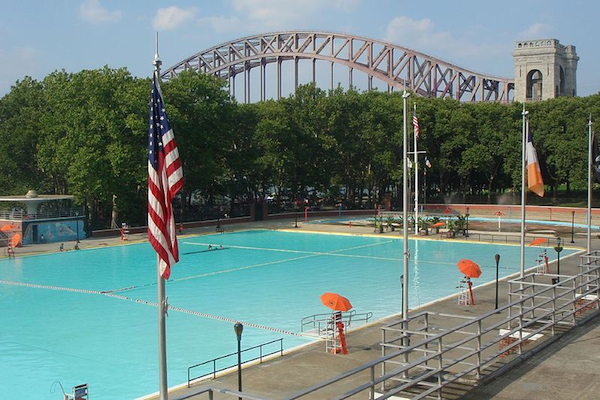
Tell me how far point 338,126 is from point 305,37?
184 ft

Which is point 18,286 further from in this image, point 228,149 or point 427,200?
point 427,200

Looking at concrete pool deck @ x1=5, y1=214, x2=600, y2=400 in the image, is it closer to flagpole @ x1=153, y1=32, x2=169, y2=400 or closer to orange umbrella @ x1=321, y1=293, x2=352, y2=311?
flagpole @ x1=153, y1=32, x2=169, y2=400

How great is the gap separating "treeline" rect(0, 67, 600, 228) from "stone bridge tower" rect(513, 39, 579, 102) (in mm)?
17615

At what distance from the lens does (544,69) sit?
317 ft

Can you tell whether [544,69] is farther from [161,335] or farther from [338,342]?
[161,335]

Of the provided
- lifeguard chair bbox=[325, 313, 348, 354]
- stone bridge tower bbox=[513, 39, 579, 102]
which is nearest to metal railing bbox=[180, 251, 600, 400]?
lifeguard chair bbox=[325, 313, 348, 354]

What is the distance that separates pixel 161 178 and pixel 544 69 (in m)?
96.2

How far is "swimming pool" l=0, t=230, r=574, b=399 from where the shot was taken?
21.4 meters

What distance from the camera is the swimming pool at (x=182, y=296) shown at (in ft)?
70.3

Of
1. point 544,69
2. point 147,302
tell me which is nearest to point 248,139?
point 147,302

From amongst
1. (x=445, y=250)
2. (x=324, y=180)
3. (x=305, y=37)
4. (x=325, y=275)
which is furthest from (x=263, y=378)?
(x=305, y=37)

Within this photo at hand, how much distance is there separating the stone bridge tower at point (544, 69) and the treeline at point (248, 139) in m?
17.6

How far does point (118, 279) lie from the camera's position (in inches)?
1476

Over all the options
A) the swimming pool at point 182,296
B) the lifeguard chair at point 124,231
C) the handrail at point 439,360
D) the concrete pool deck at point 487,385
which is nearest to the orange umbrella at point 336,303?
the concrete pool deck at point 487,385
